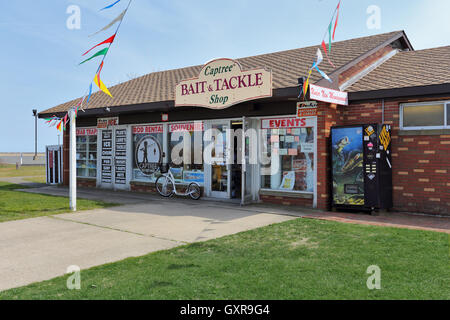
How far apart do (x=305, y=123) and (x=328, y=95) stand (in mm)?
1254

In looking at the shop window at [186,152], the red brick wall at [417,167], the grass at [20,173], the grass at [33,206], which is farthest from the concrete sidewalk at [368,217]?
the grass at [20,173]

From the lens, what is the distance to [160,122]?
43.8 ft

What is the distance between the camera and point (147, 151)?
13.8 m

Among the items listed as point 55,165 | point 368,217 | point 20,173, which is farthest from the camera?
point 20,173

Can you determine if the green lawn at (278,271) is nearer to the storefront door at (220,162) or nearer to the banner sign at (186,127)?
the storefront door at (220,162)

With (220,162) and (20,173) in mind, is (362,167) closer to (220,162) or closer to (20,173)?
(220,162)

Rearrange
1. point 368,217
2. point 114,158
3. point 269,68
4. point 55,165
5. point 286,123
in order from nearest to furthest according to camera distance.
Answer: point 368,217 → point 286,123 → point 269,68 → point 114,158 → point 55,165

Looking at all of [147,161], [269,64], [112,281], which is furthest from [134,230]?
[269,64]

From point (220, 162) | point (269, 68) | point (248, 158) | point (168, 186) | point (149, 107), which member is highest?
point (269, 68)

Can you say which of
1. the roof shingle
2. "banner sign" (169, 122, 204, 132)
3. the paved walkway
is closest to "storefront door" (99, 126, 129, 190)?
the roof shingle

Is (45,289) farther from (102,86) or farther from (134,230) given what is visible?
(102,86)

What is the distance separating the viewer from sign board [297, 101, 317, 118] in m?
9.83

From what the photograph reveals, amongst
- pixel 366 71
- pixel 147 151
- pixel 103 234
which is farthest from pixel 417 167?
pixel 147 151

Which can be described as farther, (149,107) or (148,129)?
(148,129)
